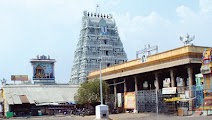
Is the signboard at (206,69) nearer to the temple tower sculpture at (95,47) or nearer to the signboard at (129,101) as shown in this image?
the signboard at (129,101)

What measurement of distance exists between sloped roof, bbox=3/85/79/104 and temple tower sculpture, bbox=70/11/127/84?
510 inches

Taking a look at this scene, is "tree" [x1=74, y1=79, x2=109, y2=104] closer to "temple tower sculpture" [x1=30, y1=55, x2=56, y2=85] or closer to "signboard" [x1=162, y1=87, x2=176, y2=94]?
"signboard" [x1=162, y1=87, x2=176, y2=94]

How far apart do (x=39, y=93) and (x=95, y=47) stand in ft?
78.9

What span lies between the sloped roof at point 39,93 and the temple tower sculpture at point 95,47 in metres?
12.9

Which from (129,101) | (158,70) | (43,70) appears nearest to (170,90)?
(158,70)

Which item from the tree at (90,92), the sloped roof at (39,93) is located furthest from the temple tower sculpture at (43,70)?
the tree at (90,92)

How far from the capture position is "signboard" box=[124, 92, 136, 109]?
186ft

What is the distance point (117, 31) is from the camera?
9625cm

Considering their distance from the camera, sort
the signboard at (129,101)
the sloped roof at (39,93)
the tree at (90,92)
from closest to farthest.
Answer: the signboard at (129,101) → the tree at (90,92) → the sloped roof at (39,93)

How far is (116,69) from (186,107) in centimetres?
2167

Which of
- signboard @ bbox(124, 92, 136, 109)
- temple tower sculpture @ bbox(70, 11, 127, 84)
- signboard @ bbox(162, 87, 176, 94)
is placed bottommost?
signboard @ bbox(124, 92, 136, 109)

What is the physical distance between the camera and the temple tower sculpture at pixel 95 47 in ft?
290

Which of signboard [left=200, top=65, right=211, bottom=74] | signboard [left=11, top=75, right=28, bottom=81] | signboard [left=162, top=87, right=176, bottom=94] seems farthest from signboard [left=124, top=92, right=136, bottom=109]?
signboard [left=11, top=75, right=28, bottom=81]

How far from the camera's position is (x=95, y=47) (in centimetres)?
8962
